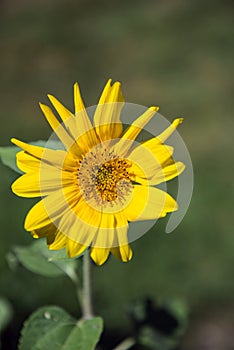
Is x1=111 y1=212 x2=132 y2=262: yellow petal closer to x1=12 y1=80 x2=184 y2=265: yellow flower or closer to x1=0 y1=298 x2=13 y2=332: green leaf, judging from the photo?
x1=12 y1=80 x2=184 y2=265: yellow flower

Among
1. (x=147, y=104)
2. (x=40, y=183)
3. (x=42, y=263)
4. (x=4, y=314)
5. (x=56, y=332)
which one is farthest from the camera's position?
(x=147, y=104)

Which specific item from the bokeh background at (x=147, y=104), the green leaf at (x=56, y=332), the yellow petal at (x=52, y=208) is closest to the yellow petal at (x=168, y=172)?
the yellow petal at (x=52, y=208)

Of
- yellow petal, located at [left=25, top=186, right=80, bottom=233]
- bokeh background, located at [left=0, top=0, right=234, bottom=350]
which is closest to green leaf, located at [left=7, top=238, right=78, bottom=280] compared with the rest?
bokeh background, located at [left=0, top=0, right=234, bottom=350]

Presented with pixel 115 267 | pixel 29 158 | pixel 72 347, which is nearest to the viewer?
pixel 29 158

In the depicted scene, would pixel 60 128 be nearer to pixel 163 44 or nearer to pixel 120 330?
pixel 120 330

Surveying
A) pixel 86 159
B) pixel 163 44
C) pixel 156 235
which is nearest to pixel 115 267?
pixel 156 235

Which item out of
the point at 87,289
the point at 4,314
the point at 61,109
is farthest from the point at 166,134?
the point at 4,314

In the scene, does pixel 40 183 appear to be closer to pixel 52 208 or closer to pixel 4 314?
pixel 52 208
